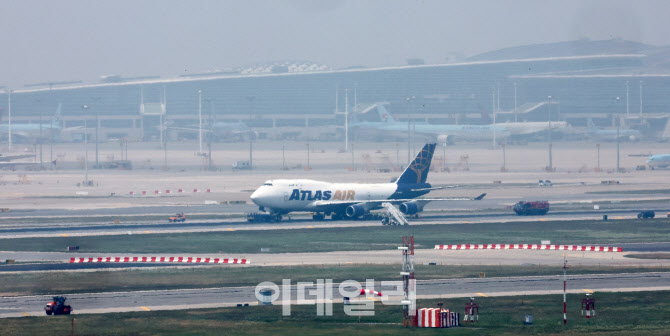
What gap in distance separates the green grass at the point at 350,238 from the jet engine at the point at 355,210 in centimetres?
586

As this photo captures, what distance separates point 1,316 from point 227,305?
35.5 ft

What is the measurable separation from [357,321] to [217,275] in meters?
17.5

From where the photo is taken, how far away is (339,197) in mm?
93688

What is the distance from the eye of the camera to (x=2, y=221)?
98.1 meters

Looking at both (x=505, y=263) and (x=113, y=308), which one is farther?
(x=505, y=263)

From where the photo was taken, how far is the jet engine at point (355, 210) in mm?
92375

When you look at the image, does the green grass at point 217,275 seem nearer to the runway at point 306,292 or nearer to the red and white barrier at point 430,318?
the runway at point 306,292

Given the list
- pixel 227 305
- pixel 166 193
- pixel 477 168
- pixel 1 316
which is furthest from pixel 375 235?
pixel 477 168

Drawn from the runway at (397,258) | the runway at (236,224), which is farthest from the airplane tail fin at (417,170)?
the runway at (397,258)

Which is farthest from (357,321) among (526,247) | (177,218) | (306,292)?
(177,218)

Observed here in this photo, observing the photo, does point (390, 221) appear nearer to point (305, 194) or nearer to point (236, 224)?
point (305, 194)

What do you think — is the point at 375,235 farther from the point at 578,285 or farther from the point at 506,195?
the point at 506,195

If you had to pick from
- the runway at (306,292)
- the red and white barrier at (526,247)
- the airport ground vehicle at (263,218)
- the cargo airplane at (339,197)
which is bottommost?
the runway at (306,292)

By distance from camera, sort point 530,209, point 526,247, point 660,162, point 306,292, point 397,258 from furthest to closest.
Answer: point 660,162
point 530,209
point 526,247
point 397,258
point 306,292
